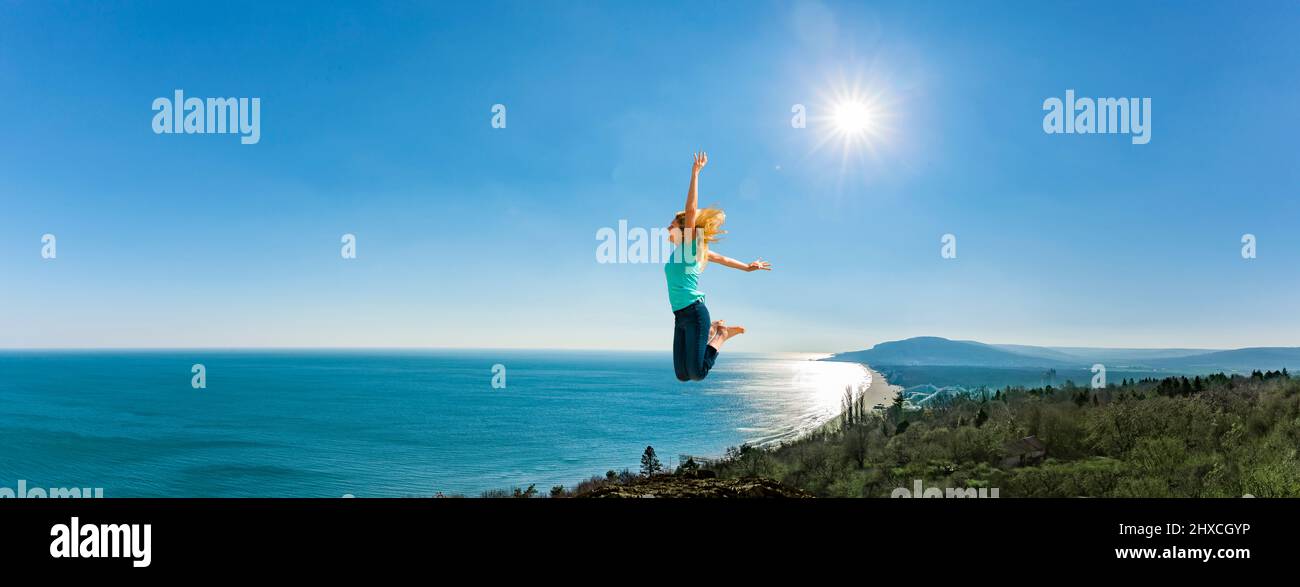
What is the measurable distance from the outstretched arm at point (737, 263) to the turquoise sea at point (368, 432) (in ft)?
133

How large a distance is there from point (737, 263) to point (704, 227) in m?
0.68

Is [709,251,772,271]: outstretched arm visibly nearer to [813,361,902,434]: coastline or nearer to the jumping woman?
the jumping woman

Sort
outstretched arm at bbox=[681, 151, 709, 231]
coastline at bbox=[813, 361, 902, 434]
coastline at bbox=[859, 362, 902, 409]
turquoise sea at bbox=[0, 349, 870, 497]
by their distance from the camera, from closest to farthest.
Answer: outstretched arm at bbox=[681, 151, 709, 231], coastline at bbox=[813, 361, 902, 434], coastline at bbox=[859, 362, 902, 409], turquoise sea at bbox=[0, 349, 870, 497]

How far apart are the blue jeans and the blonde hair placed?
Result: 450 mm

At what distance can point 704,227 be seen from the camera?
5602 mm

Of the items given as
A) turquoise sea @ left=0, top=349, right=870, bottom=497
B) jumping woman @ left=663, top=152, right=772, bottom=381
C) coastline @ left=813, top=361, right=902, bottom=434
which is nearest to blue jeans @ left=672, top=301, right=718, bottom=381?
jumping woman @ left=663, top=152, right=772, bottom=381

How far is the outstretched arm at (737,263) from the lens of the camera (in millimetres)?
5938

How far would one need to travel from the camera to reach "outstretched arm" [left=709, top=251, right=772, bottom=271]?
5.94 meters

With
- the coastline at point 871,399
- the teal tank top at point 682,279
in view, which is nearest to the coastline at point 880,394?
the coastline at point 871,399

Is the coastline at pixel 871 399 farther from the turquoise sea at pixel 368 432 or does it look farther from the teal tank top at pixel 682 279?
the teal tank top at pixel 682 279

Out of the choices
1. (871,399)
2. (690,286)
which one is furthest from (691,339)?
(871,399)

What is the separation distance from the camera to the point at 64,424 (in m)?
90.1
